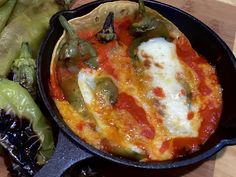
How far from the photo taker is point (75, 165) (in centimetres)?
126

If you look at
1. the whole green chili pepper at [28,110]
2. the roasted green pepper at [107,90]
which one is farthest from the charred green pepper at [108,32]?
the whole green chili pepper at [28,110]

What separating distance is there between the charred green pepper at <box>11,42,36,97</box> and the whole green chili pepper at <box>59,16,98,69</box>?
89mm

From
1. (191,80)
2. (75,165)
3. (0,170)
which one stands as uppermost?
(191,80)

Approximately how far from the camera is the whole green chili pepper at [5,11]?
4.93ft

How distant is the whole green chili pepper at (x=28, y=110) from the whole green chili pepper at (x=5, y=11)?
22cm

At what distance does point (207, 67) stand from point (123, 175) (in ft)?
1.36

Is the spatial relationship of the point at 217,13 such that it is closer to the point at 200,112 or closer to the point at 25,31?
the point at 200,112

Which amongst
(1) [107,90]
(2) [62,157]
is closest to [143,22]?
(1) [107,90]

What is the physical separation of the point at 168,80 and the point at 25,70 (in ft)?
1.30

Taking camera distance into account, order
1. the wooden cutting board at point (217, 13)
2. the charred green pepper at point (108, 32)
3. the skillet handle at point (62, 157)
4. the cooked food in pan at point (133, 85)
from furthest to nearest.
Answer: the wooden cutting board at point (217, 13), the charred green pepper at point (108, 32), the cooked food in pan at point (133, 85), the skillet handle at point (62, 157)

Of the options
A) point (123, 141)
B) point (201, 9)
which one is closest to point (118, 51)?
point (123, 141)

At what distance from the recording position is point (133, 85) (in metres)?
1.42

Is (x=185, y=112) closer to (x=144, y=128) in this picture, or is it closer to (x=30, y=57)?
(x=144, y=128)

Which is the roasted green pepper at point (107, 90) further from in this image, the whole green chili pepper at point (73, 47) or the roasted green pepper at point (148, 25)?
the roasted green pepper at point (148, 25)
